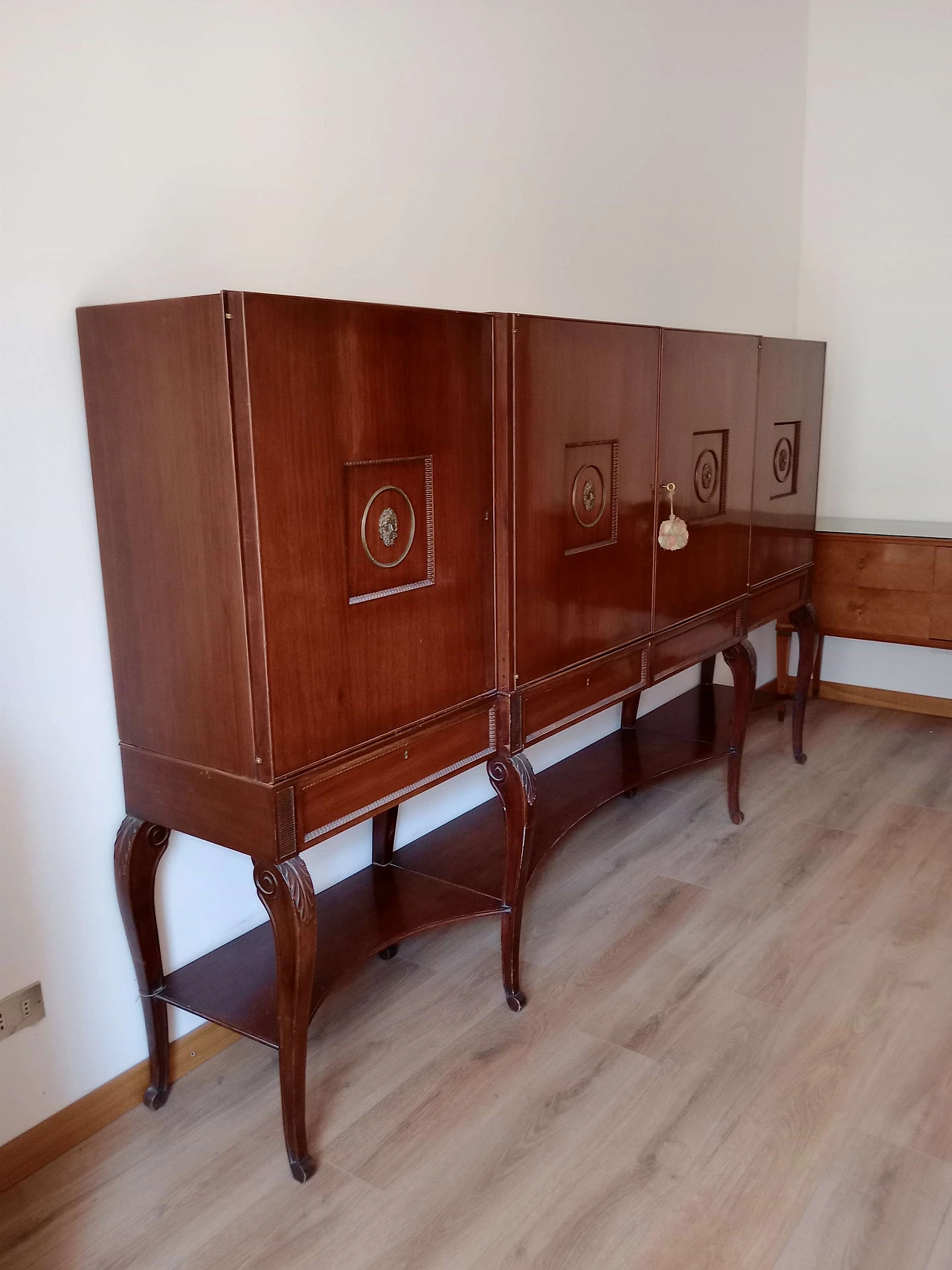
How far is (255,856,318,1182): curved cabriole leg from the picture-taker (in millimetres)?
1604

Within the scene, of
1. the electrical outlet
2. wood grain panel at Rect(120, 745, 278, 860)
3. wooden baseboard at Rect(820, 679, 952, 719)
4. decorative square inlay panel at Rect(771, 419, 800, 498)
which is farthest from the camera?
wooden baseboard at Rect(820, 679, 952, 719)

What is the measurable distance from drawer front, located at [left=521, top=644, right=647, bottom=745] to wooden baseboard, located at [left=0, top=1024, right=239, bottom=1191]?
0.88 metres

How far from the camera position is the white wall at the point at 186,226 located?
1604mm

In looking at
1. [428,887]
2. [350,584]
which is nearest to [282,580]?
[350,584]

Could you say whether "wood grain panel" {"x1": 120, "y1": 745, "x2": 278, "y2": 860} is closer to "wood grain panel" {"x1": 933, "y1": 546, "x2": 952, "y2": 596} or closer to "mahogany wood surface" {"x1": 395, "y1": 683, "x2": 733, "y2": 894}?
"mahogany wood surface" {"x1": 395, "y1": 683, "x2": 733, "y2": 894}

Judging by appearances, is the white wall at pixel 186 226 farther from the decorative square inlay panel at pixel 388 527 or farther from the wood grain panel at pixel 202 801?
the decorative square inlay panel at pixel 388 527

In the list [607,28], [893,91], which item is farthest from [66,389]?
[893,91]

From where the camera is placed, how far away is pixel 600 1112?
1.87 metres

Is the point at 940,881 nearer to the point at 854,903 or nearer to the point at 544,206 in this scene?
the point at 854,903

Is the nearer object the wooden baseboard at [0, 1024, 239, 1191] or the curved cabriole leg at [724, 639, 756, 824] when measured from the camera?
the wooden baseboard at [0, 1024, 239, 1191]

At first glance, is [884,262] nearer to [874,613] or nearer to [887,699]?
[874,613]

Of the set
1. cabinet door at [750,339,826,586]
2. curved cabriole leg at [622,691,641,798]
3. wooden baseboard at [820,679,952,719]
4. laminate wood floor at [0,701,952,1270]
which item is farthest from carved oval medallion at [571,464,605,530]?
wooden baseboard at [820,679,952,719]

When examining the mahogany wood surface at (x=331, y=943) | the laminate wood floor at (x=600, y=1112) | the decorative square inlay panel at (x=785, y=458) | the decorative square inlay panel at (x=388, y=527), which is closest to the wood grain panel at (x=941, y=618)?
the decorative square inlay panel at (x=785, y=458)

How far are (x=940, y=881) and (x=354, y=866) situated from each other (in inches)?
61.1
